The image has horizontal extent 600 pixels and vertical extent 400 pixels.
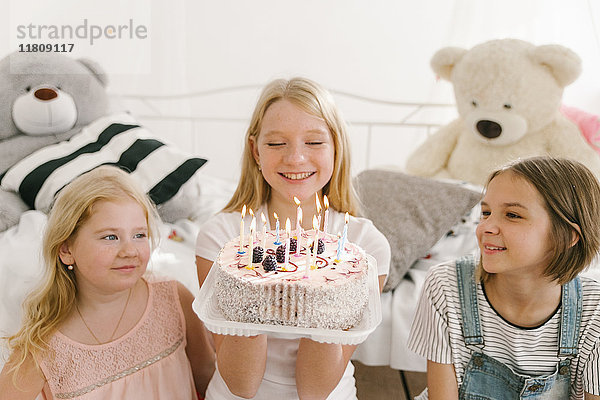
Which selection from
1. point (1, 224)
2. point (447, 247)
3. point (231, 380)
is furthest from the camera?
point (447, 247)

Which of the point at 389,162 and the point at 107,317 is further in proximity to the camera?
the point at 389,162

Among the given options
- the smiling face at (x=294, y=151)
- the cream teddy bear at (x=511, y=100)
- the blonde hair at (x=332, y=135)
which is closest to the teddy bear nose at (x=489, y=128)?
the cream teddy bear at (x=511, y=100)

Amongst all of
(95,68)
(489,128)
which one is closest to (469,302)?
(489,128)

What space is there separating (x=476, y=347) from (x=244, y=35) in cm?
187

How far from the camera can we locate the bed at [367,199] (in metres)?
1.68

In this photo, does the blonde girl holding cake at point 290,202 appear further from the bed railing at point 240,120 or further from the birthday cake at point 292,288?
the bed railing at point 240,120

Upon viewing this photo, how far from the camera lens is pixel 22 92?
2.09m

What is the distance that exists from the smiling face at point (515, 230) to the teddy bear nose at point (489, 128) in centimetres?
113

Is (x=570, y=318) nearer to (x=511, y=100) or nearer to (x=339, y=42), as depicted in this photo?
(x=511, y=100)

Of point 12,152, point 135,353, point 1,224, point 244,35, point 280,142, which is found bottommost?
point 135,353

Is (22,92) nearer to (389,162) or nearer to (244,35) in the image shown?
(244,35)

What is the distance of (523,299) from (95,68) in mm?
1851

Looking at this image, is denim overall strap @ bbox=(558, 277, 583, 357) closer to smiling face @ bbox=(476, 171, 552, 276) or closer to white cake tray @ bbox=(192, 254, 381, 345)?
smiling face @ bbox=(476, 171, 552, 276)

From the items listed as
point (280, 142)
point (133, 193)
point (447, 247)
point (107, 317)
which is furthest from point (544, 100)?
point (107, 317)
